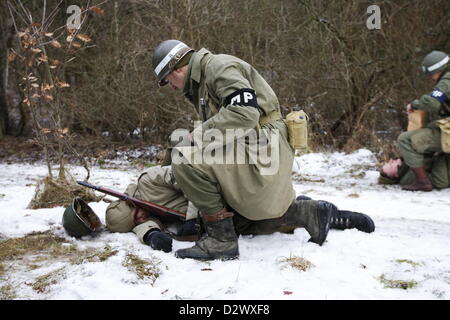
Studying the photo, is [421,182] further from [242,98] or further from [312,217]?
[242,98]

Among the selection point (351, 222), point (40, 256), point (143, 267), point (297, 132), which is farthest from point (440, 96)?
point (40, 256)

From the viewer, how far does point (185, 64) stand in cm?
323

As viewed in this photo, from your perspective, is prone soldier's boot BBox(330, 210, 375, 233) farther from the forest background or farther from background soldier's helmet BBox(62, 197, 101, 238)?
the forest background

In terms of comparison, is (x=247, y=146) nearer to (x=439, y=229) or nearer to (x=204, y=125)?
(x=204, y=125)

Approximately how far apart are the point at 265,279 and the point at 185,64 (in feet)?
5.18

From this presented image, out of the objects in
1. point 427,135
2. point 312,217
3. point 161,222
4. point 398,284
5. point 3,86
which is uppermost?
point 3,86

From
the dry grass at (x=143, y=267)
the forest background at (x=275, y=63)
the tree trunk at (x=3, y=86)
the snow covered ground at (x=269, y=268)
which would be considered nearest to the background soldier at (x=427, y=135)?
the snow covered ground at (x=269, y=268)

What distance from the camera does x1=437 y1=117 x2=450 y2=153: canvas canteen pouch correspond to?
509cm

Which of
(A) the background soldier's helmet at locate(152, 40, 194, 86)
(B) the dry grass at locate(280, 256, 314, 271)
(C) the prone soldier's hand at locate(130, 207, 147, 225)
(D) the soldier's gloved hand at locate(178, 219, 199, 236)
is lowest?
(B) the dry grass at locate(280, 256, 314, 271)

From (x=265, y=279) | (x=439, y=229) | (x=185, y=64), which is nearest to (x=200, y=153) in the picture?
(x=185, y=64)

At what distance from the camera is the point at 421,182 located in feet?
17.4

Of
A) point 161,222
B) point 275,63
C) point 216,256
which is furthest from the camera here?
point 275,63

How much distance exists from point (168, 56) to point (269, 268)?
1585 millimetres

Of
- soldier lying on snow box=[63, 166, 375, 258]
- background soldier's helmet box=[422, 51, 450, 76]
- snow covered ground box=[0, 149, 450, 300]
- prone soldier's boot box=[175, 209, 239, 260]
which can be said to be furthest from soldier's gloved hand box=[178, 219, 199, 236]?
background soldier's helmet box=[422, 51, 450, 76]
